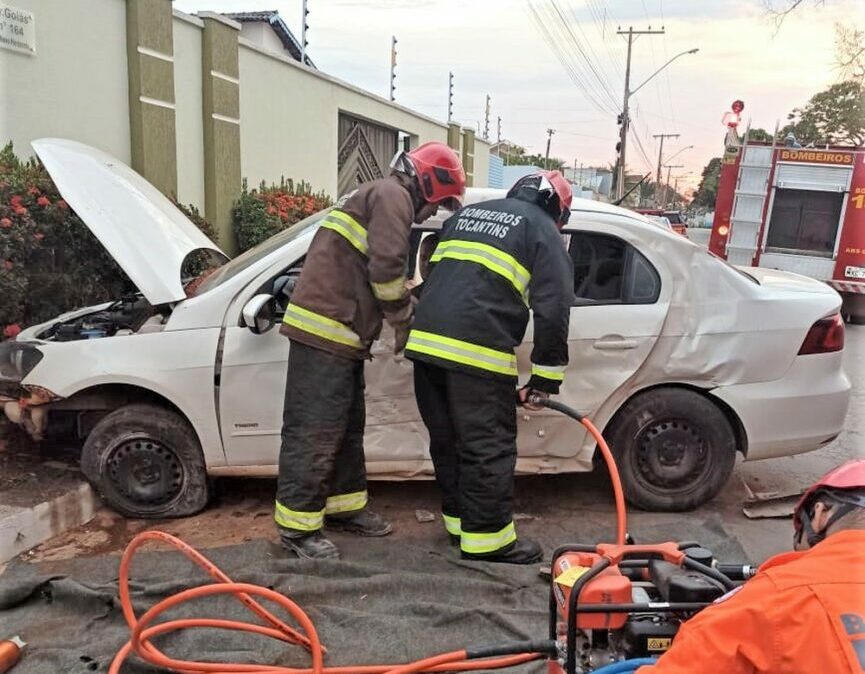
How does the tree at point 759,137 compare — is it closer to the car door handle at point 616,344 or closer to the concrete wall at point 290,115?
the concrete wall at point 290,115

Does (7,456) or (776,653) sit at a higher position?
(776,653)

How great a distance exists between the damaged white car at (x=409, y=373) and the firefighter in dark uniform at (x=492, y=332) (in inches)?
18.3

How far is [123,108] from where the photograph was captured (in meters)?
7.66

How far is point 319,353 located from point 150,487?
1281 mm

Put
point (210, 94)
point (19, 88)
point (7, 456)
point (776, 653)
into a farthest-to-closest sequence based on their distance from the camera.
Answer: point (210, 94) < point (19, 88) < point (7, 456) < point (776, 653)

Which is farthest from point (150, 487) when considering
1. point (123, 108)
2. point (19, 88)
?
point (123, 108)

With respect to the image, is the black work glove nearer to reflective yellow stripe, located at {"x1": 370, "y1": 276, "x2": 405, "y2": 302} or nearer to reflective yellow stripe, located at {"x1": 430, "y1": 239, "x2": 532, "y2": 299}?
reflective yellow stripe, located at {"x1": 370, "y1": 276, "x2": 405, "y2": 302}

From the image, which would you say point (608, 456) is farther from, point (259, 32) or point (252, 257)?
point (259, 32)

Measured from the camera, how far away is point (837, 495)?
142 centimetres

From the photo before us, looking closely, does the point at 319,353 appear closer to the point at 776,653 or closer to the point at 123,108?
the point at 776,653

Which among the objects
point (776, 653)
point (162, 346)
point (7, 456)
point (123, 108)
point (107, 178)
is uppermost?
point (123, 108)

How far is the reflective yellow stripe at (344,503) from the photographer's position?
3725 millimetres

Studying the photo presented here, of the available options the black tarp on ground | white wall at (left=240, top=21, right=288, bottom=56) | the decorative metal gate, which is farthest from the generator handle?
white wall at (left=240, top=21, right=288, bottom=56)

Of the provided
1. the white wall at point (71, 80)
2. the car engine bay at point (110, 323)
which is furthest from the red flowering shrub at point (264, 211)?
the car engine bay at point (110, 323)
